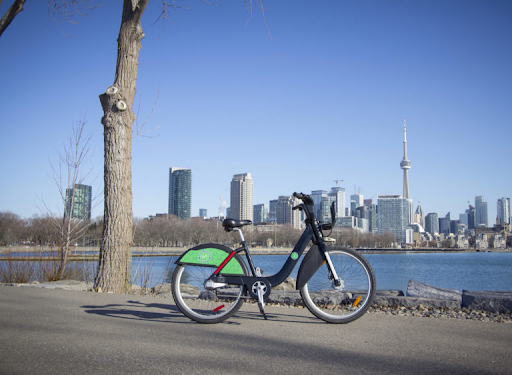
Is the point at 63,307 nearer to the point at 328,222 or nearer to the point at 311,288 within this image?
the point at 311,288

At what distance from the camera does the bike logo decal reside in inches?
167

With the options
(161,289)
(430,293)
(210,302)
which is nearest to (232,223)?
(210,302)

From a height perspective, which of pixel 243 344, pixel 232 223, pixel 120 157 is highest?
pixel 120 157

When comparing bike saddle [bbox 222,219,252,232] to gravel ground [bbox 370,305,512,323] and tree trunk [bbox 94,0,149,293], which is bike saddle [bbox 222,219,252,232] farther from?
tree trunk [bbox 94,0,149,293]

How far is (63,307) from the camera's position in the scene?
16.0 ft

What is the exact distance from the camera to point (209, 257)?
4.25 meters

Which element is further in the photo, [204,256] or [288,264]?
[204,256]

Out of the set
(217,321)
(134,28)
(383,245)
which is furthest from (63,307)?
(383,245)

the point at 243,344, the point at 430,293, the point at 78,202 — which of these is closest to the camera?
the point at 243,344

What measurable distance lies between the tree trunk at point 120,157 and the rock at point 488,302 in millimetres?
5148

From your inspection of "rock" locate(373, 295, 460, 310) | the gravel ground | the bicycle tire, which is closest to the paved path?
the bicycle tire

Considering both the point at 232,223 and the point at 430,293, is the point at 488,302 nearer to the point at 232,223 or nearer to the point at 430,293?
the point at 430,293

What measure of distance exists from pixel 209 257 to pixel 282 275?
2.45 ft

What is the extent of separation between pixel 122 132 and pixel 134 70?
1.21 m
